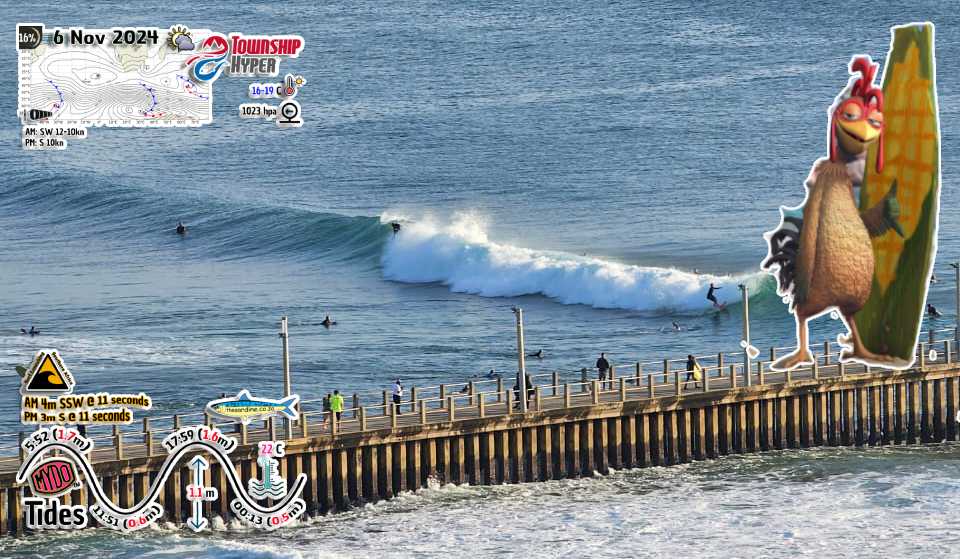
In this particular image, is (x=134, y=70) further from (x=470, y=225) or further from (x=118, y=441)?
(x=470, y=225)

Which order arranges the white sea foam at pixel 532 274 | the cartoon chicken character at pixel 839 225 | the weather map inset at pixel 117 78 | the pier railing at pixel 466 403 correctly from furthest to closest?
the white sea foam at pixel 532 274 → the weather map inset at pixel 117 78 → the pier railing at pixel 466 403 → the cartoon chicken character at pixel 839 225

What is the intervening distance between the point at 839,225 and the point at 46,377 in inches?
881

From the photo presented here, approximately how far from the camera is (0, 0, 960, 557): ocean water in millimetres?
63312

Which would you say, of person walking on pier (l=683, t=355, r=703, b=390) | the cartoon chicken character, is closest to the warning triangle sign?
the cartoon chicken character

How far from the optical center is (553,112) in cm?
14762

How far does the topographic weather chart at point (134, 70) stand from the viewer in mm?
65062

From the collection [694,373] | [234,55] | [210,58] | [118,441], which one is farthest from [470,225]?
[118,441]

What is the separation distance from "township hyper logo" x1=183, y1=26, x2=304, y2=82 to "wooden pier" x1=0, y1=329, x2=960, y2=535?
10473 mm

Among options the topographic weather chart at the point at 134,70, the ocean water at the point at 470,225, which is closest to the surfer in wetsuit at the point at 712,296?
the ocean water at the point at 470,225

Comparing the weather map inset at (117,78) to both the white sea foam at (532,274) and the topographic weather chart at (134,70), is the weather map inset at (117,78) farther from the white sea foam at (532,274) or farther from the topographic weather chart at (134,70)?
the white sea foam at (532,274)

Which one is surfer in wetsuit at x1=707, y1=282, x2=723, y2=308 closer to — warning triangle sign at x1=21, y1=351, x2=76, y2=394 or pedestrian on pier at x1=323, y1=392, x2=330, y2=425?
pedestrian on pier at x1=323, y1=392, x2=330, y2=425

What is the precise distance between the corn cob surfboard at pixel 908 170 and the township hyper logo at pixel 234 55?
674 inches

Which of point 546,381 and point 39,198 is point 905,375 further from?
point 39,198

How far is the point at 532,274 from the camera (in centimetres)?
10544
